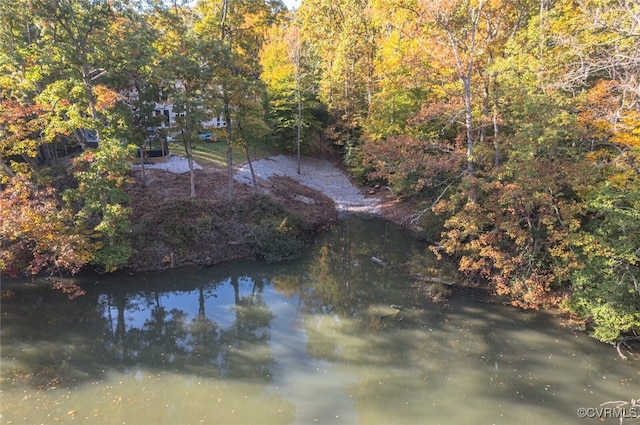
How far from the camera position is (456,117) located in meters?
14.3

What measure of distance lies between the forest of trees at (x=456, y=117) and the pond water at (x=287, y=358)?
52.6 inches

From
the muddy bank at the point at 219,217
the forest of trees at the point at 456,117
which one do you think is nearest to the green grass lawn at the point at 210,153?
the muddy bank at the point at 219,217

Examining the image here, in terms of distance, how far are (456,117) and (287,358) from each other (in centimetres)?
1024

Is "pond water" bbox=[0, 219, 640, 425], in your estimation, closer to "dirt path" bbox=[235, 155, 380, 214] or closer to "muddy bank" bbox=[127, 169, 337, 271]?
"muddy bank" bbox=[127, 169, 337, 271]

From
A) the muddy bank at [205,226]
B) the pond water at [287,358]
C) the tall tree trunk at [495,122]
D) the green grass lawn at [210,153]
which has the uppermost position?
the tall tree trunk at [495,122]

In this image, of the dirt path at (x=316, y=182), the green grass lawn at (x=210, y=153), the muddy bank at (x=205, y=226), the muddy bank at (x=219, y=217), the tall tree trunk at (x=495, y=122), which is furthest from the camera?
the green grass lawn at (x=210, y=153)

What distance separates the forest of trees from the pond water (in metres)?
1.34

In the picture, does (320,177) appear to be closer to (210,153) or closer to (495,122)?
(210,153)

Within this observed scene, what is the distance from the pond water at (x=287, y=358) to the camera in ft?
27.5

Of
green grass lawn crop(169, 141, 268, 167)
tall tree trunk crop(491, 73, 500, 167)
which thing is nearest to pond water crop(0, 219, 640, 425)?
tall tree trunk crop(491, 73, 500, 167)

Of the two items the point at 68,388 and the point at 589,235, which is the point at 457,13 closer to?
the point at 589,235

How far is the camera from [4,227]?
10688 millimetres

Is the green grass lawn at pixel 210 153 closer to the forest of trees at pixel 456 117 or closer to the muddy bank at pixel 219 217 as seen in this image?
the muddy bank at pixel 219 217

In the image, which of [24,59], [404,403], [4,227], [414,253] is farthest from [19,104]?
[414,253]
